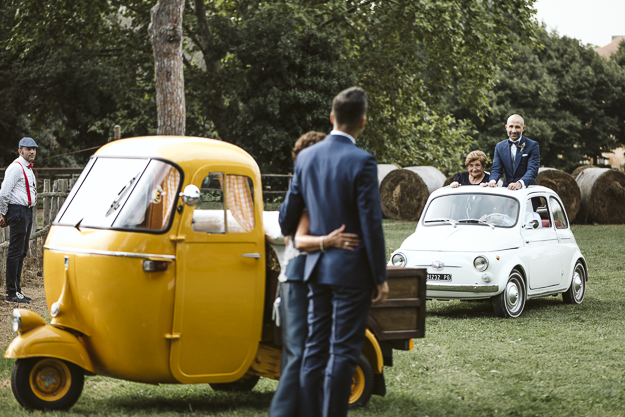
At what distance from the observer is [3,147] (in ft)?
130

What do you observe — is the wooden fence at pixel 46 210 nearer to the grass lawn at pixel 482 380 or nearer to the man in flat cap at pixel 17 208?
the man in flat cap at pixel 17 208

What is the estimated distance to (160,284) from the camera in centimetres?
517

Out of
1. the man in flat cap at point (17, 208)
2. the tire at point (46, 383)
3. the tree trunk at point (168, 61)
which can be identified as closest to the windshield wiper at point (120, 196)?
the tire at point (46, 383)

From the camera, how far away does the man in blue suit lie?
1040 cm

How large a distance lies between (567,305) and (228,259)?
698 centimetres

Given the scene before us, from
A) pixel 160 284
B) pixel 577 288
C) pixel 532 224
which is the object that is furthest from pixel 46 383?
pixel 577 288

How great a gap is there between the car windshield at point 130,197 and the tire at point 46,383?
95 cm

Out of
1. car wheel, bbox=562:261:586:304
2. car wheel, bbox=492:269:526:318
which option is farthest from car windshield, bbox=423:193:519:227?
car wheel, bbox=562:261:586:304

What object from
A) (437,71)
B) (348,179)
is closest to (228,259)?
(348,179)

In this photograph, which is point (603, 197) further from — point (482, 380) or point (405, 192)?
point (482, 380)

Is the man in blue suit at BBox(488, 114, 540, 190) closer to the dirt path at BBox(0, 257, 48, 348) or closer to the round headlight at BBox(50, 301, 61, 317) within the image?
the dirt path at BBox(0, 257, 48, 348)

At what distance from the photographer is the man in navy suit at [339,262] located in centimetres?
411

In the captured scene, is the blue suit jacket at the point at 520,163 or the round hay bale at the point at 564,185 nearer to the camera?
the blue suit jacket at the point at 520,163

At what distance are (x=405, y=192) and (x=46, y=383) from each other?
2404cm
